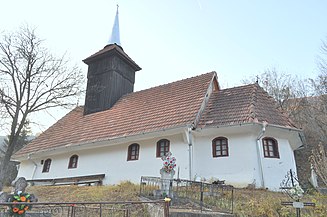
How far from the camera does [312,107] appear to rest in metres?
23.5

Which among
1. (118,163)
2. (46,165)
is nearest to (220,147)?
(118,163)

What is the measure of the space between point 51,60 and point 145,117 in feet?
28.1

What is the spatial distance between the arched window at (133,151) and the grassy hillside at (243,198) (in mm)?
3151

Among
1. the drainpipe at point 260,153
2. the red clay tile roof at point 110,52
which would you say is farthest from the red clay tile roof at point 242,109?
the red clay tile roof at point 110,52

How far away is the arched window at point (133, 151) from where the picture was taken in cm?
1486

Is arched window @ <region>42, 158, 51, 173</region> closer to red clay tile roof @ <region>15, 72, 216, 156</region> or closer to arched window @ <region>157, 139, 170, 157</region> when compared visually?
red clay tile roof @ <region>15, 72, 216, 156</region>

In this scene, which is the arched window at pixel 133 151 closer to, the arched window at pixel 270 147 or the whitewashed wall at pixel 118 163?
the whitewashed wall at pixel 118 163

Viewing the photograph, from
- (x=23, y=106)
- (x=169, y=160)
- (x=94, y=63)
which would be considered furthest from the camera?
(x=94, y=63)

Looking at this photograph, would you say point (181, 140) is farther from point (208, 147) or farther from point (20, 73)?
point (20, 73)

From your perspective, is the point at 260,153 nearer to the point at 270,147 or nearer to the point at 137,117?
the point at 270,147

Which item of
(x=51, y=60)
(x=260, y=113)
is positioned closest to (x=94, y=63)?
(x=51, y=60)

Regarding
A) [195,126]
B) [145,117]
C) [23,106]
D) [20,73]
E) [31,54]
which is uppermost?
[31,54]

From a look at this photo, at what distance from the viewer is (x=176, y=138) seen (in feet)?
45.3

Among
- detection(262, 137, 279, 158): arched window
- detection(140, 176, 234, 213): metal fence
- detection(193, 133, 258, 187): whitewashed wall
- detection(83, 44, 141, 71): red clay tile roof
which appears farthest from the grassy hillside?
detection(83, 44, 141, 71): red clay tile roof
